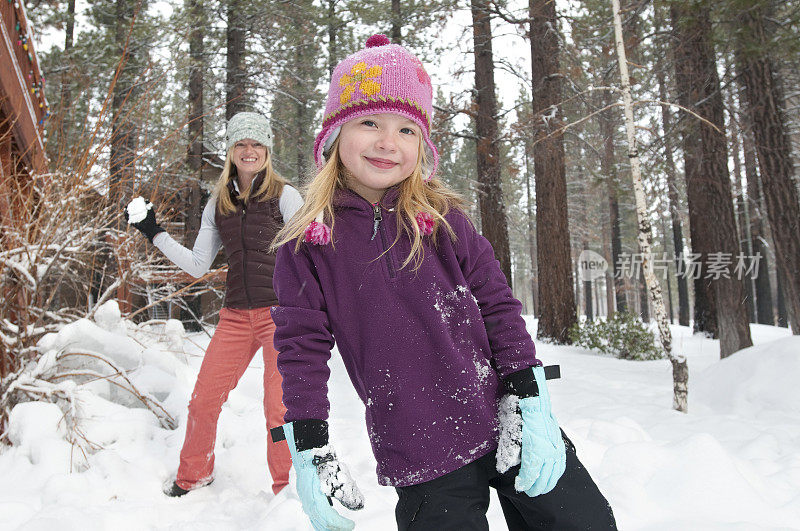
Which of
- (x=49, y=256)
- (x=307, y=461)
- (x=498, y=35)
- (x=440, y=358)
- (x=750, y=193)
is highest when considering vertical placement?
(x=498, y=35)

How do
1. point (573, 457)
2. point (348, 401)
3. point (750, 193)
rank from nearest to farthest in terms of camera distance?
point (573, 457)
point (348, 401)
point (750, 193)

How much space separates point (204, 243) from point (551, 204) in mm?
8349

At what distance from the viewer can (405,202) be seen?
1659mm

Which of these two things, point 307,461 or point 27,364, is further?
point 27,364

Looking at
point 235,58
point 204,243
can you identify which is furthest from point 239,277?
point 235,58

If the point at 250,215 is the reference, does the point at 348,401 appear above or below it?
below

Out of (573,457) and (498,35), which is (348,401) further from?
(498,35)

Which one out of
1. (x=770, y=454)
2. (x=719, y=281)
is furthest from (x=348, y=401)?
(x=719, y=281)

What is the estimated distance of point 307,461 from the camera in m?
1.47

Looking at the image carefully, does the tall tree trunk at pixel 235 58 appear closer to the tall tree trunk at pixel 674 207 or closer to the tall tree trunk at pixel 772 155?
the tall tree trunk at pixel 674 207

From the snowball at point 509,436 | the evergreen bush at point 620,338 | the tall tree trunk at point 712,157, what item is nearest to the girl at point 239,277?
the snowball at point 509,436

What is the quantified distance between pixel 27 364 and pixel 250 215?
1931mm

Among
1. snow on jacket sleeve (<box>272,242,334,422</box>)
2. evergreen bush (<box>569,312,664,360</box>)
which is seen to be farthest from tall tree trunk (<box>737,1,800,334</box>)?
snow on jacket sleeve (<box>272,242,334,422</box>)

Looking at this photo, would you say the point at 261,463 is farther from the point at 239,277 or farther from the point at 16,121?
the point at 16,121
